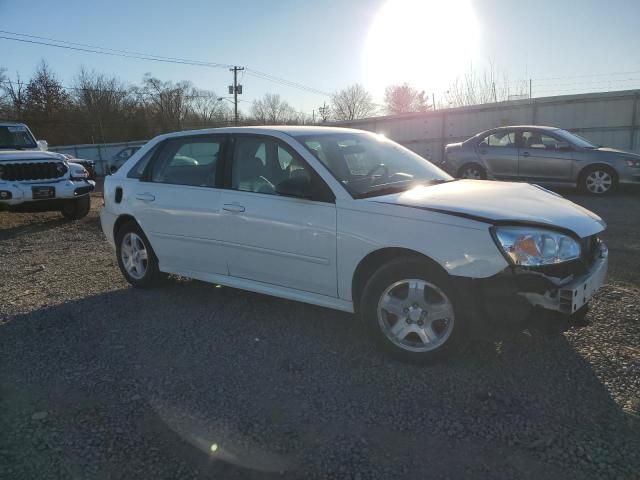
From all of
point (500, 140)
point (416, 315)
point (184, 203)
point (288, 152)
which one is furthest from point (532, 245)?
point (500, 140)

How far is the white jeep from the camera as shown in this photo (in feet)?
30.4

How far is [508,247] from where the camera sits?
10.2 ft

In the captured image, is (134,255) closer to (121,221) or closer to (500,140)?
(121,221)

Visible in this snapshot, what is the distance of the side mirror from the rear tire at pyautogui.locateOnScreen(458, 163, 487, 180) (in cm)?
973

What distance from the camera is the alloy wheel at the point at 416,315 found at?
332 cm

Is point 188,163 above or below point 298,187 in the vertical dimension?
above

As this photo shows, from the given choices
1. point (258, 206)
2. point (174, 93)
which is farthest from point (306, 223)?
point (174, 93)

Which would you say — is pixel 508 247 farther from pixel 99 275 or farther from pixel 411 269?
pixel 99 275

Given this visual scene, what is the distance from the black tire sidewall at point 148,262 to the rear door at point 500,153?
934cm

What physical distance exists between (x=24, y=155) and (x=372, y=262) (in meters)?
8.52

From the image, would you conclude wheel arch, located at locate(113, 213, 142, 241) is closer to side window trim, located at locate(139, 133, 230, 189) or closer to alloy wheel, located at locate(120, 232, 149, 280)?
alloy wheel, located at locate(120, 232, 149, 280)

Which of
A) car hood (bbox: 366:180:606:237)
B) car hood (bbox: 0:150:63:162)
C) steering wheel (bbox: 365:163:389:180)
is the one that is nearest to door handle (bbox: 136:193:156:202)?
steering wheel (bbox: 365:163:389:180)

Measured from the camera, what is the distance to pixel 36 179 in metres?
9.66

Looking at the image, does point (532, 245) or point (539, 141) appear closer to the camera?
point (532, 245)
